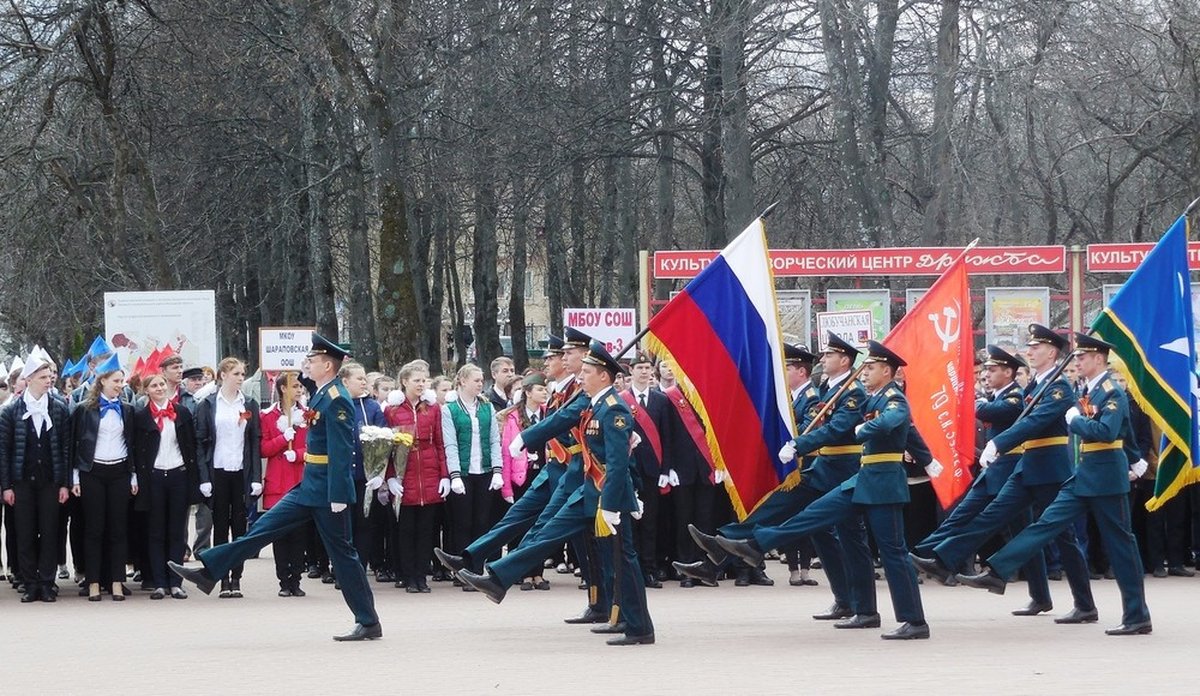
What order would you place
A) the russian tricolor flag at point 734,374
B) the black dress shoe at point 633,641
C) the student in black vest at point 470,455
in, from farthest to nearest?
1. the student in black vest at point 470,455
2. the russian tricolor flag at point 734,374
3. the black dress shoe at point 633,641

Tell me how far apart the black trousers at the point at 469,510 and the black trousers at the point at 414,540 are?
34 centimetres

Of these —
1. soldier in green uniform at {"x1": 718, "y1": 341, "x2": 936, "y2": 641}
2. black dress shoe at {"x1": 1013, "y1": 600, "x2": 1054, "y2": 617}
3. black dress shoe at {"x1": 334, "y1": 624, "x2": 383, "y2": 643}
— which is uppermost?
soldier in green uniform at {"x1": 718, "y1": 341, "x2": 936, "y2": 641}

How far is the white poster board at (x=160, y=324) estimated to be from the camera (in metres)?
20.5

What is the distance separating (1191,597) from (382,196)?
521 inches

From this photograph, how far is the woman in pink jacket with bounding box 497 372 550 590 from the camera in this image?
14.9 m

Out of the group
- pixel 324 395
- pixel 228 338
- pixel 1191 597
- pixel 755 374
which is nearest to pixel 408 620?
pixel 324 395

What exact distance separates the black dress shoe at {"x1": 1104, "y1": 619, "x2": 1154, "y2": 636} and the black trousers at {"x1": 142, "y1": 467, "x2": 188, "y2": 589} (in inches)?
278

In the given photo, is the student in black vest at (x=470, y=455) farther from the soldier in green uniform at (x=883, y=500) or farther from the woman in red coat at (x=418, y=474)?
the soldier in green uniform at (x=883, y=500)

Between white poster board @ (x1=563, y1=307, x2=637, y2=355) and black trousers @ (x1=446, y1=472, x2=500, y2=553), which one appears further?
white poster board @ (x1=563, y1=307, x2=637, y2=355)

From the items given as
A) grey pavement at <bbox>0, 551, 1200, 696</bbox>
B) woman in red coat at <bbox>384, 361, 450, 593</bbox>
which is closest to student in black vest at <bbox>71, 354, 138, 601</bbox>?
grey pavement at <bbox>0, 551, 1200, 696</bbox>

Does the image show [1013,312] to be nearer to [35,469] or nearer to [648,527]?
[648,527]

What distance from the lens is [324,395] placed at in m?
10.6

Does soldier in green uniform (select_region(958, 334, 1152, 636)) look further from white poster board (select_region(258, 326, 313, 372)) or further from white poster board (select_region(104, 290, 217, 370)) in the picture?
white poster board (select_region(104, 290, 217, 370))

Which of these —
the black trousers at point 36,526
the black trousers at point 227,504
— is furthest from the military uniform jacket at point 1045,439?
the black trousers at point 36,526
